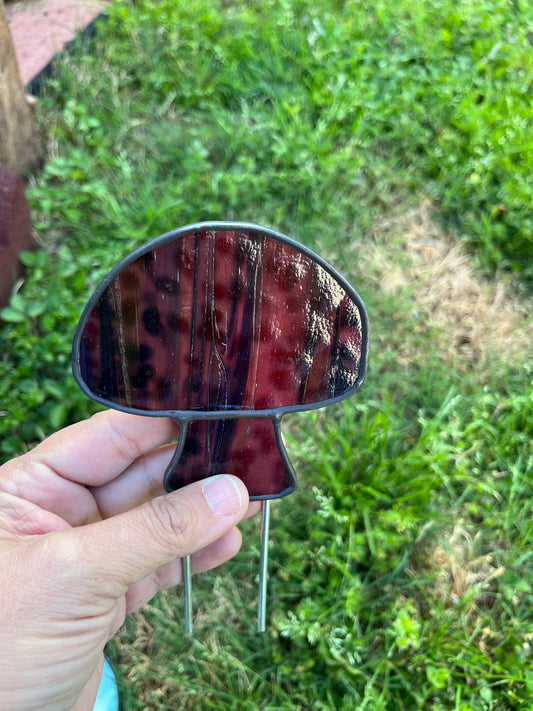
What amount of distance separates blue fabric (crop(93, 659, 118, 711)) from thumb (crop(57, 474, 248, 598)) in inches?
26.4

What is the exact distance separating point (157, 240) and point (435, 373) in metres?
1.44

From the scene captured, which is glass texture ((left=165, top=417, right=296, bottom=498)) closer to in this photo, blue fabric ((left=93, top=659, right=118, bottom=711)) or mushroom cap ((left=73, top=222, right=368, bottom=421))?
mushroom cap ((left=73, top=222, right=368, bottom=421))

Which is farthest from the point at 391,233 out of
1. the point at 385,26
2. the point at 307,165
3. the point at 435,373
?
the point at 385,26

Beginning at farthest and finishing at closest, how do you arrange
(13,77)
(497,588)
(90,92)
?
(90,92) → (13,77) → (497,588)

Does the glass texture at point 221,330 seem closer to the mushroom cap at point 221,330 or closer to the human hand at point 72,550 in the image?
the mushroom cap at point 221,330

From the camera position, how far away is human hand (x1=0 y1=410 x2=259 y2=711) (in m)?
1.18

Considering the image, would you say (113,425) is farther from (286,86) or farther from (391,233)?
(286,86)

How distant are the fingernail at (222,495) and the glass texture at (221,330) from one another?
6.6 inches

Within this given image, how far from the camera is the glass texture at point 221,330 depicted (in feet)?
3.97

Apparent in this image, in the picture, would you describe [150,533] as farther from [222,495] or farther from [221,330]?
[221,330]

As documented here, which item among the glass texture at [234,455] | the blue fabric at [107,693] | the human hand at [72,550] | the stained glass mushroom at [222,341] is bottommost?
the blue fabric at [107,693]

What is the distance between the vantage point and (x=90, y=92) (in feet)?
9.17

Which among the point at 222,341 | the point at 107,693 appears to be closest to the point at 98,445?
the point at 222,341

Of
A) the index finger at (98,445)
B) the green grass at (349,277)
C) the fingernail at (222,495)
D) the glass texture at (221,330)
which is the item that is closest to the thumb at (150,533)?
the fingernail at (222,495)
